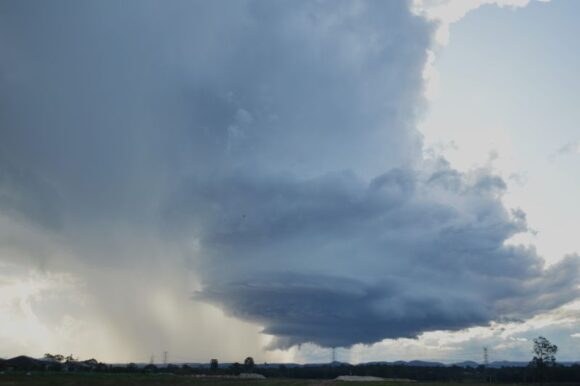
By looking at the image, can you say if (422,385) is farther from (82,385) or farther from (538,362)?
(82,385)

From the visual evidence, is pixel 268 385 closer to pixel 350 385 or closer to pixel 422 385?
pixel 350 385

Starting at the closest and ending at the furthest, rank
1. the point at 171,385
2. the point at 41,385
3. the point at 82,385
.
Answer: the point at 41,385 → the point at 82,385 → the point at 171,385

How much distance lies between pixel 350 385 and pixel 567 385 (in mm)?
86356

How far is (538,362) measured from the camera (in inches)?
7160

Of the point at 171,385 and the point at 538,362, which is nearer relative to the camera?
the point at 171,385

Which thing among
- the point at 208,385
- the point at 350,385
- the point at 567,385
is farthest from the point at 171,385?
the point at 567,385

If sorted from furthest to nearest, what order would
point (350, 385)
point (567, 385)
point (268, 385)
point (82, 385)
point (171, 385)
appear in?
point (567, 385) → point (350, 385) → point (268, 385) → point (171, 385) → point (82, 385)

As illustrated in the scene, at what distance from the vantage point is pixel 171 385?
444ft

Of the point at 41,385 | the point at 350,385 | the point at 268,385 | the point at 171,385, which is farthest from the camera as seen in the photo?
the point at 350,385

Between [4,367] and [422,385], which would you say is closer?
[422,385]

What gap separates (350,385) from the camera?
6732 inches

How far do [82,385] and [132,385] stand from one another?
36.9ft

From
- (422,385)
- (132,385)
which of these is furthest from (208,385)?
(422,385)

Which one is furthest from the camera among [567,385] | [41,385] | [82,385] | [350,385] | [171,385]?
[567,385]
